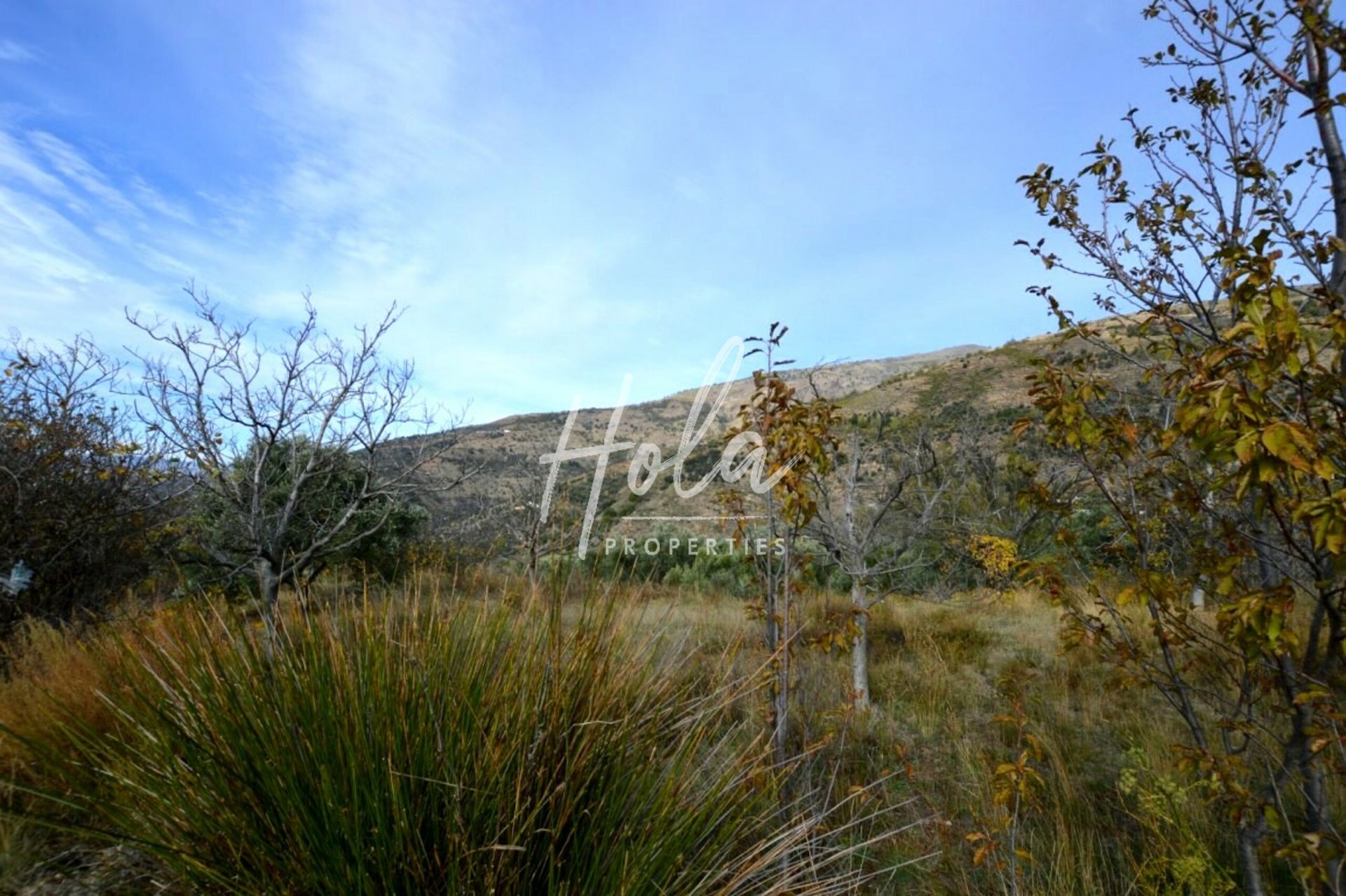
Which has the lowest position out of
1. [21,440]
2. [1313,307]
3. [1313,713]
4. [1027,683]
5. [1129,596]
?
[1027,683]

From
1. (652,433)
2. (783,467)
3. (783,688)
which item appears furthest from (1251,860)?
(652,433)

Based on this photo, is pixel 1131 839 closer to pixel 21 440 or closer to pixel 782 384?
pixel 782 384

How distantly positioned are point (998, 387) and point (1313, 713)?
3490 cm

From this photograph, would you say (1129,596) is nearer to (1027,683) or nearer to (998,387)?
(1027,683)

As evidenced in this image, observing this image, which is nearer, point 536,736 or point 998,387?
point 536,736

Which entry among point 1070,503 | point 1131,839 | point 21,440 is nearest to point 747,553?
point 1070,503

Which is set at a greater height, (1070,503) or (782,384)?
(782,384)

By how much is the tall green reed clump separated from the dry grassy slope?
1036 millimetres

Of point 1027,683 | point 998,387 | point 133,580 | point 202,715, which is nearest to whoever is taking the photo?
point 202,715

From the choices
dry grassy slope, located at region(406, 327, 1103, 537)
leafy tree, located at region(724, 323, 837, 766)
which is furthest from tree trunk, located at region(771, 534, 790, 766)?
dry grassy slope, located at region(406, 327, 1103, 537)

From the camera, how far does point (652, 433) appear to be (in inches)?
1796

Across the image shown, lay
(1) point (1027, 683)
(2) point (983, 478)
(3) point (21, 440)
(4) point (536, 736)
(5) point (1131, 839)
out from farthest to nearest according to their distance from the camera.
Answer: (2) point (983, 478)
(3) point (21, 440)
(1) point (1027, 683)
(5) point (1131, 839)
(4) point (536, 736)

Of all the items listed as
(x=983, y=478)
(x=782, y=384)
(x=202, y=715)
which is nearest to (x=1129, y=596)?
(x=782, y=384)

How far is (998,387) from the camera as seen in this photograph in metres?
33.6
